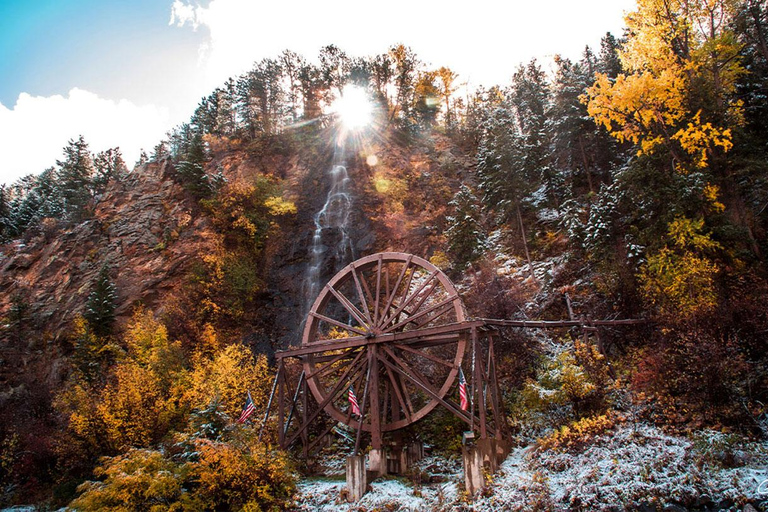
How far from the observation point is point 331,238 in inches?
1144

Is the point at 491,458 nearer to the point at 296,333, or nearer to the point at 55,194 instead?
the point at 296,333

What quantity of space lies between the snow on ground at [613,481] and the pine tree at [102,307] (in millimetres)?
19646

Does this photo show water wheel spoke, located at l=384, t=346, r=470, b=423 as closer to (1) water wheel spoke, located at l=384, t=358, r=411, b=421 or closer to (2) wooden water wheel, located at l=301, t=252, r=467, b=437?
(2) wooden water wheel, located at l=301, t=252, r=467, b=437

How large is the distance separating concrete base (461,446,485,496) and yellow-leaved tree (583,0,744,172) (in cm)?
1235

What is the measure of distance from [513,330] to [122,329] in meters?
23.2

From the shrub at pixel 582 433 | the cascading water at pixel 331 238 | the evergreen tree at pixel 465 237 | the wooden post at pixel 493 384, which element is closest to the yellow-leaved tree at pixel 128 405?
the cascading water at pixel 331 238

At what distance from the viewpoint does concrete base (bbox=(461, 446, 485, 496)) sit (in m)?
9.98

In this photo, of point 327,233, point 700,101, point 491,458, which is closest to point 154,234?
point 327,233

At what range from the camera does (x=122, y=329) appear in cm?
2483

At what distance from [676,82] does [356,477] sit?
17026mm

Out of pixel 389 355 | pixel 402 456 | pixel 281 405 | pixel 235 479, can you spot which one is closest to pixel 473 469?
pixel 402 456

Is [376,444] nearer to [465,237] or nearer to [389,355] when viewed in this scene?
[389,355]

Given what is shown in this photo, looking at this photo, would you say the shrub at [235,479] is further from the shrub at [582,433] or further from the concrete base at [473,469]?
the shrub at [582,433]

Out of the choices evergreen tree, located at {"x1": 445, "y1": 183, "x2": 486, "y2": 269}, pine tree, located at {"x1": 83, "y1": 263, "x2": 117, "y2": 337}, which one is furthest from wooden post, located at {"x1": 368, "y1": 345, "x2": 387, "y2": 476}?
pine tree, located at {"x1": 83, "y1": 263, "x2": 117, "y2": 337}
